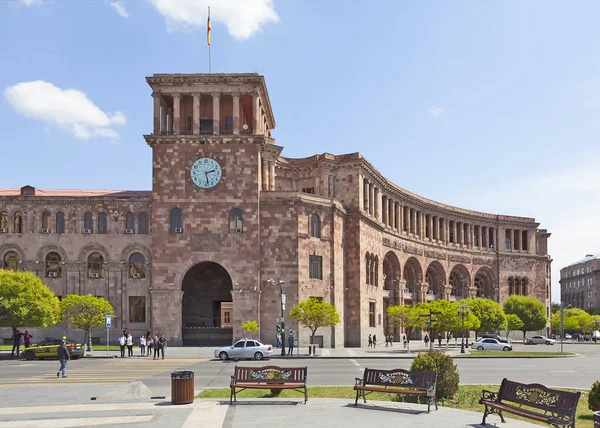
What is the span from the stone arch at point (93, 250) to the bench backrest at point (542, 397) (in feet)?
151

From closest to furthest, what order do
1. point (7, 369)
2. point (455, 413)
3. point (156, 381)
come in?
point (455, 413) < point (156, 381) < point (7, 369)

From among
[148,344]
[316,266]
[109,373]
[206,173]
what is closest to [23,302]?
[148,344]

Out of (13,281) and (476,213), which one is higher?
(476,213)

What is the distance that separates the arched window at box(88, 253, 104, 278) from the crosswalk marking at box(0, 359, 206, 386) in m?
20.7

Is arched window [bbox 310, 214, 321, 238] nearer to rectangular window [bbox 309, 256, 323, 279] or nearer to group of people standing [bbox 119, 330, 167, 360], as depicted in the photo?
rectangular window [bbox 309, 256, 323, 279]

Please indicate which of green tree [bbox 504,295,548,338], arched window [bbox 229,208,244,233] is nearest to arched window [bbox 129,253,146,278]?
arched window [bbox 229,208,244,233]

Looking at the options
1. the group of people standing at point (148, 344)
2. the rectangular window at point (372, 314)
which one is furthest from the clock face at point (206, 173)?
the rectangular window at point (372, 314)

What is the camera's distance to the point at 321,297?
55.2 meters

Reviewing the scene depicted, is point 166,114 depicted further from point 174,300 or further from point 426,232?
point 426,232

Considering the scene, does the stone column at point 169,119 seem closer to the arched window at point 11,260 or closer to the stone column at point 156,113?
the stone column at point 156,113

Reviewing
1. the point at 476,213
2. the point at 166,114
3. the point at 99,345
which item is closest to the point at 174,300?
the point at 99,345

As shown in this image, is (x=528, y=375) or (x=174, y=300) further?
(x=174, y=300)

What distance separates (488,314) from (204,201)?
37476mm

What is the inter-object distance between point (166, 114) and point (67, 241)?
14.3 metres
